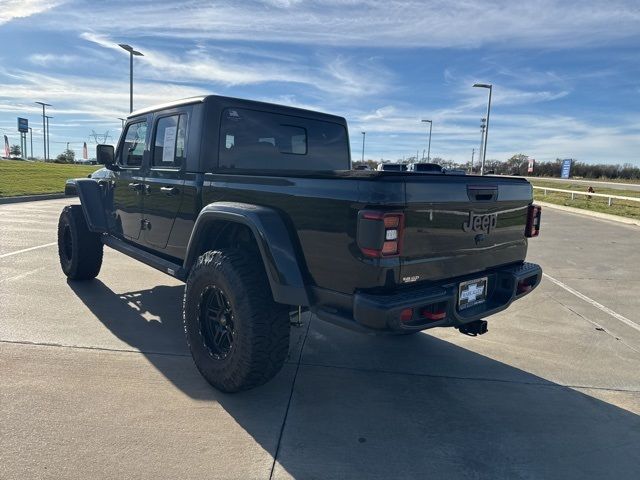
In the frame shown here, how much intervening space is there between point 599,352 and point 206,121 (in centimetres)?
389

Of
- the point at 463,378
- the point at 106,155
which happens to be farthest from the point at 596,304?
the point at 106,155

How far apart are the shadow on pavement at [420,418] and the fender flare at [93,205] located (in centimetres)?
143

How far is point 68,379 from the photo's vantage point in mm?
3361

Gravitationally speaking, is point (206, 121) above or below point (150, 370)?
above

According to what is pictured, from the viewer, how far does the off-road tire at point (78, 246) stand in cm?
557

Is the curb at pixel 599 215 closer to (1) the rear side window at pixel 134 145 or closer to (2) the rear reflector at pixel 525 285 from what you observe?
(2) the rear reflector at pixel 525 285

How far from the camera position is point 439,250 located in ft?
9.45

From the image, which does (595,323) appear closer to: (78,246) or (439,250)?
(439,250)

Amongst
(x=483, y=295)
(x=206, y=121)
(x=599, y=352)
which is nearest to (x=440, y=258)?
(x=483, y=295)

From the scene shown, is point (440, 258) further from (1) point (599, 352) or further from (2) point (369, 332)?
(1) point (599, 352)

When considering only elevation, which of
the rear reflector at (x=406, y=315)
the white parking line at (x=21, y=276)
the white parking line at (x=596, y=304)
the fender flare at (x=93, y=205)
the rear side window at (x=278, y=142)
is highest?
the rear side window at (x=278, y=142)

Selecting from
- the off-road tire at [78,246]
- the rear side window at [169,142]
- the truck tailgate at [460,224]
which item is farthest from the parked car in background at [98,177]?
the truck tailgate at [460,224]

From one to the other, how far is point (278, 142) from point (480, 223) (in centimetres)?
192

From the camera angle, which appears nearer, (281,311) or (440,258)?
(440,258)
